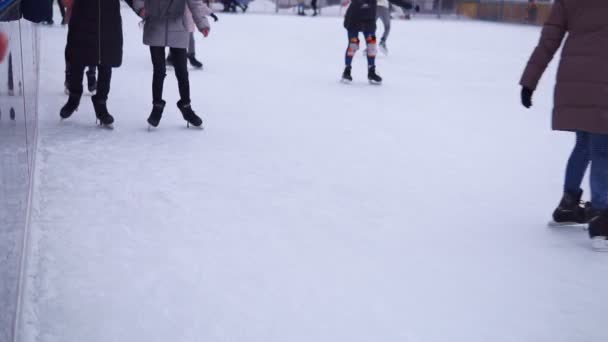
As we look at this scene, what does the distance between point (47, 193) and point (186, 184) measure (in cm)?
77

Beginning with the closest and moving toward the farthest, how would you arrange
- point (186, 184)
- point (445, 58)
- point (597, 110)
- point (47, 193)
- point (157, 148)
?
point (597, 110) < point (47, 193) < point (186, 184) < point (157, 148) < point (445, 58)

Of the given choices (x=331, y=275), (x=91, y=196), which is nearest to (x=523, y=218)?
(x=331, y=275)

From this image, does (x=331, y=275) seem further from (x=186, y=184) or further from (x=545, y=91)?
(x=545, y=91)

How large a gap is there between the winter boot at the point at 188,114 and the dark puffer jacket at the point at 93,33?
2.03 ft

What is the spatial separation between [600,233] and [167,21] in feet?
11.3

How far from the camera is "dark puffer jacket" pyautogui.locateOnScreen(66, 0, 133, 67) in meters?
5.50

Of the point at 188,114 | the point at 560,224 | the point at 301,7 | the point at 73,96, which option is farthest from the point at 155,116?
the point at 301,7

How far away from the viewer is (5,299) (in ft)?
6.90

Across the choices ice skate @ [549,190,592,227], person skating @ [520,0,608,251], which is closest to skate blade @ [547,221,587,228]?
ice skate @ [549,190,592,227]

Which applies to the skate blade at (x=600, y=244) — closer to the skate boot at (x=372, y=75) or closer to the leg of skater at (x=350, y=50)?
the skate boot at (x=372, y=75)

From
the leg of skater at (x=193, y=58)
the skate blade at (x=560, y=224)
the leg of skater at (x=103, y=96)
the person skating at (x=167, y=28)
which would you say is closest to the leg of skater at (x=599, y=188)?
the skate blade at (x=560, y=224)

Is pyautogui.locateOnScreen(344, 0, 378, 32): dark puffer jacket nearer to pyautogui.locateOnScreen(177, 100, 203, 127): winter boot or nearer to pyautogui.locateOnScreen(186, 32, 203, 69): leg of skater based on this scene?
pyautogui.locateOnScreen(186, 32, 203, 69): leg of skater

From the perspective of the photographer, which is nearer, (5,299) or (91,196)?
(5,299)

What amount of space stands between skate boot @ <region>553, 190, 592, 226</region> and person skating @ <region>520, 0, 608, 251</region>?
109 millimetres
